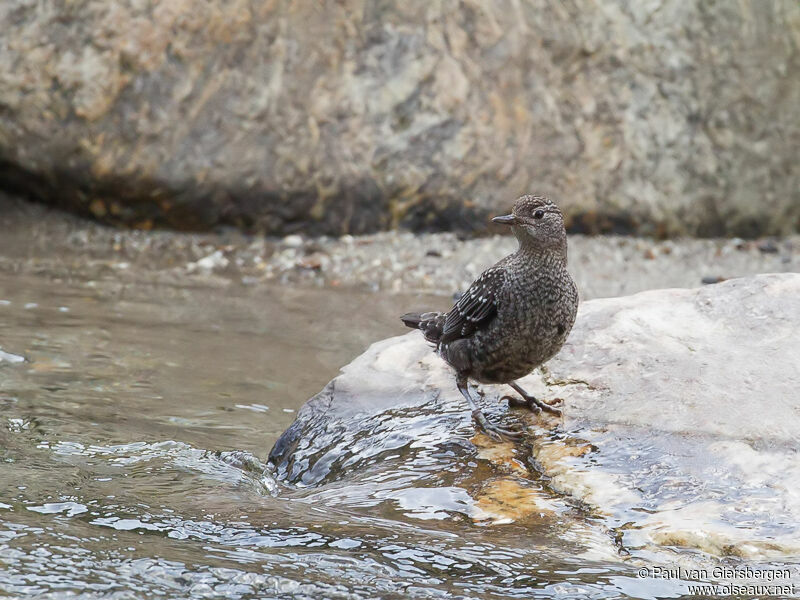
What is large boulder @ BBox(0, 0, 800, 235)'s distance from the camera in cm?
917

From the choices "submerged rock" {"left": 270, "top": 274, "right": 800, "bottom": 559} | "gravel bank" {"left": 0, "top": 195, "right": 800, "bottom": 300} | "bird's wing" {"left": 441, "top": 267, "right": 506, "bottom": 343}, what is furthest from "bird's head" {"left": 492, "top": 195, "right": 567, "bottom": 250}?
"gravel bank" {"left": 0, "top": 195, "right": 800, "bottom": 300}

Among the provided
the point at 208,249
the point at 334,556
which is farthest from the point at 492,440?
the point at 208,249

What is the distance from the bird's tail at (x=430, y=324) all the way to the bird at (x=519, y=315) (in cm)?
22

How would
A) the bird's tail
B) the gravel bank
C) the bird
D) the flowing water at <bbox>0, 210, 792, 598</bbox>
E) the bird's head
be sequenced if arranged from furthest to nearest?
the gravel bank < the bird's tail < the bird's head < the bird < the flowing water at <bbox>0, 210, 792, 598</bbox>

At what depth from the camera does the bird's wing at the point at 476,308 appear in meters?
4.75

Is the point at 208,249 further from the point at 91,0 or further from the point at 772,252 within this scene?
the point at 772,252

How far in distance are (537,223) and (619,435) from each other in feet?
3.28

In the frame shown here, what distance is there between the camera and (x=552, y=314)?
4.48 meters

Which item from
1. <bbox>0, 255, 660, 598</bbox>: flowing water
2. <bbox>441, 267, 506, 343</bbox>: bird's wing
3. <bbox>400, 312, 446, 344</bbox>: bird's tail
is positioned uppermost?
<bbox>441, 267, 506, 343</bbox>: bird's wing

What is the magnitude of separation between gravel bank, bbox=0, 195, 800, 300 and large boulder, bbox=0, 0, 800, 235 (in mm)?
210

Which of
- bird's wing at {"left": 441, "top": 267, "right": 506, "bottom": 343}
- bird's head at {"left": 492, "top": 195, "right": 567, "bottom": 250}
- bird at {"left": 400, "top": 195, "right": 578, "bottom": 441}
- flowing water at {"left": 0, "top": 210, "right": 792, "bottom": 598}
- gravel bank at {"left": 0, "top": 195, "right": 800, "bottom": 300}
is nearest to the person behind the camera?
flowing water at {"left": 0, "top": 210, "right": 792, "bottom": 598}

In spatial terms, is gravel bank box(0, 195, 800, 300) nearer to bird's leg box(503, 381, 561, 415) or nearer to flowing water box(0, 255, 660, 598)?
flowing water box(0, 255, 660, 598)

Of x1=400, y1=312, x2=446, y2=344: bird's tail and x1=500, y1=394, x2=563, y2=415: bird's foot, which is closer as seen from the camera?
x1=500, y1=394, x2=563, y2=415: bird's foot

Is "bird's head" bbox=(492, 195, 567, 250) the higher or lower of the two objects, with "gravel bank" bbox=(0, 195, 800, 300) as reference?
higher
